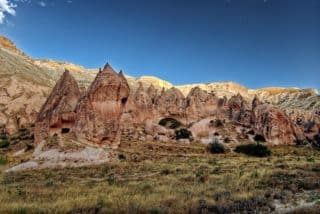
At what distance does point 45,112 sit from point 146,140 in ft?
40.7

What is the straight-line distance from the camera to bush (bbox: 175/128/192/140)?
51.8 m

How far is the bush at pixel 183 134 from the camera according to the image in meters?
51.8

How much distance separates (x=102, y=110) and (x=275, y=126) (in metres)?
31.6

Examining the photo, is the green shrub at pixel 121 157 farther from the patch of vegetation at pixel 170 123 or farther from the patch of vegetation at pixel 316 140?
the patch of vegetation at pixel 316 140

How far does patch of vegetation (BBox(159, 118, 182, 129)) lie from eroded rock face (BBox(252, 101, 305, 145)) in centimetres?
1259

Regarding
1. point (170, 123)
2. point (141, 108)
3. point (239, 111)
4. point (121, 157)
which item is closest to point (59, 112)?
point (121, 157)

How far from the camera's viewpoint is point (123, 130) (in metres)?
46.5

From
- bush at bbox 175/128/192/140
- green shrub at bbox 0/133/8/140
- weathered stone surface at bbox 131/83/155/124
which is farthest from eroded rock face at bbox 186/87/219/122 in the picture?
green shrub at bbox 0/133/8/140

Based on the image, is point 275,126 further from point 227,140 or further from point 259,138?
point 227,140

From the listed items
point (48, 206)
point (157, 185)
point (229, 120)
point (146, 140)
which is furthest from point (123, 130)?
point (48, 206)

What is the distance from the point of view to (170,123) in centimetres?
6091

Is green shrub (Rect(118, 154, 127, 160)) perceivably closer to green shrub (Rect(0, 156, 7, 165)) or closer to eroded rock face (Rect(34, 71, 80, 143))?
eroded rock face (Rect(34, 71, 80, 143))

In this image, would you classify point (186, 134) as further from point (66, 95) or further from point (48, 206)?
point (48, 206)

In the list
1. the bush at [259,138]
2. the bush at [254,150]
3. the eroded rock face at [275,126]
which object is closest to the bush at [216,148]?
the bush at [254,150]
